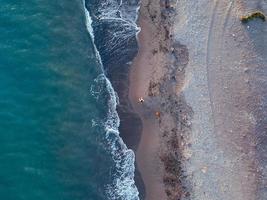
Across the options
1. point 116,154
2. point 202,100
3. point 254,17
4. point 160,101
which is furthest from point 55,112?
point 254,17

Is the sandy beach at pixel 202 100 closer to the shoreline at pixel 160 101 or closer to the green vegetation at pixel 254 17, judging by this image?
the shoreline at pixel 160 101

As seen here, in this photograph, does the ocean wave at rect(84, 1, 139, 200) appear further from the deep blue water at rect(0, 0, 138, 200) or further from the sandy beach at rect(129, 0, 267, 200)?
the sandy beach at rect(129, 0, 267, 200)

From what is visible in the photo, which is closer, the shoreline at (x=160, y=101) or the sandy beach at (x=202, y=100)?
the sandy beach at (x=202, y=100)

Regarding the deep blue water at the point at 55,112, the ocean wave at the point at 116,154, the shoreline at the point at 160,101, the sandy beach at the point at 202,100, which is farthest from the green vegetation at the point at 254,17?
the deep blue water at the point at 55,112

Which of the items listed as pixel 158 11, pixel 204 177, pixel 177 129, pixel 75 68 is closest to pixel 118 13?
pixel 158 11

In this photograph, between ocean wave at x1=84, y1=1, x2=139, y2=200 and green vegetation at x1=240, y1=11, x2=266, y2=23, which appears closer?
ocean wave at x1=84, y1=1, x2=139, y2=200

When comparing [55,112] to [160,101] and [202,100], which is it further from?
[202,100]

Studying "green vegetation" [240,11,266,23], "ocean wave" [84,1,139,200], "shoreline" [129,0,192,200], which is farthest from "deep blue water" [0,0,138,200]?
"green vegetation" [240,11,266,23]
